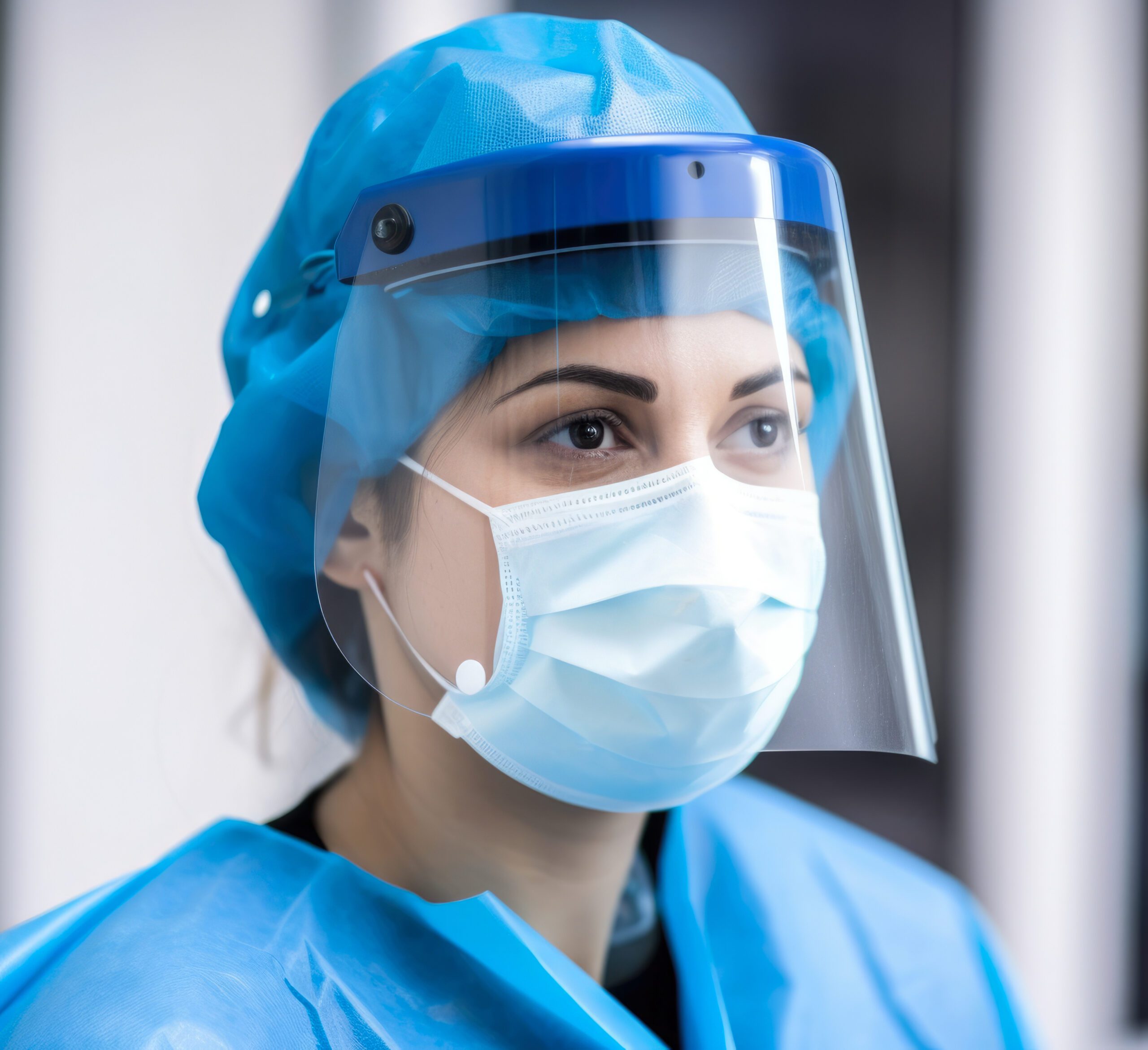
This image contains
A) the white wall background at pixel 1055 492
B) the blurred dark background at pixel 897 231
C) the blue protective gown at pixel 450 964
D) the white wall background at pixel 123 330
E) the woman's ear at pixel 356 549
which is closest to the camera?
the blue protective gown at pixel 450 964

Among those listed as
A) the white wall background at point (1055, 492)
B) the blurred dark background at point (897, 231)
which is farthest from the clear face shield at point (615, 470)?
the white wall background at point (1055, 492)

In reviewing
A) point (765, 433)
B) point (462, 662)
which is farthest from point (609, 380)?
point (462, 662)

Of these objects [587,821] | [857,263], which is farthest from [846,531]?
[857,263]

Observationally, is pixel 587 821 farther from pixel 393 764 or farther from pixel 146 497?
pixel 146 497

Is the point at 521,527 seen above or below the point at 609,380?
below

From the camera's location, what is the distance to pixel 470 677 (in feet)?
2.68

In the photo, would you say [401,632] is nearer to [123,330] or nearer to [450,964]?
[450,964]

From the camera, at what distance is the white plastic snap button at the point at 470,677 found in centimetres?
81

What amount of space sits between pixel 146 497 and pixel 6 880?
66 cm

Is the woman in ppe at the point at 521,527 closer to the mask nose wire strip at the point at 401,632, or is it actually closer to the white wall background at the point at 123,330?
the mask nose wire strip at the point at 401,632

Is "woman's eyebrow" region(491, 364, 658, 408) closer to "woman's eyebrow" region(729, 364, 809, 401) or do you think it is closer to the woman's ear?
"woman's eyebrow" region(729, 364, 809, 401)

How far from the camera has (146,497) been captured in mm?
1350

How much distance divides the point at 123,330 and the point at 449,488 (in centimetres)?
79

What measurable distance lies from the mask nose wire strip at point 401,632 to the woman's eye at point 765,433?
35 centimetres
